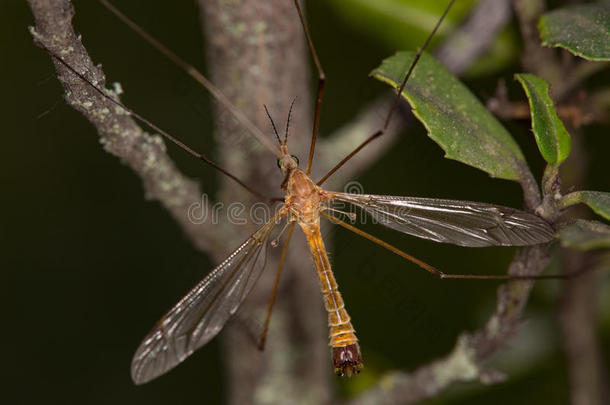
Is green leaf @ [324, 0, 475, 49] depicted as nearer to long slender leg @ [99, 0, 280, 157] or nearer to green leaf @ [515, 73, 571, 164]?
long slender leg @ [99, 0, 280, 157]

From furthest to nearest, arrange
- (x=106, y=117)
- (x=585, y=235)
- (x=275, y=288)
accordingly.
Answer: (x=275, y=288) → (x=106, y=117) → (x=585, y=235)

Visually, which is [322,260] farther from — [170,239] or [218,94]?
[170,239]

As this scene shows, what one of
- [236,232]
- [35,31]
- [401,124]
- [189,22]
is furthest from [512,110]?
[189,22]

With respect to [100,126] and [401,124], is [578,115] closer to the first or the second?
[401,124]

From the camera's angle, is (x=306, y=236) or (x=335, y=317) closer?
(x=335, y=317)

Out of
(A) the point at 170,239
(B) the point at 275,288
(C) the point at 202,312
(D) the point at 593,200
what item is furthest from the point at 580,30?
(A) the point at 170,239

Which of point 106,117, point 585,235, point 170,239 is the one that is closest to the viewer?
point 585,235

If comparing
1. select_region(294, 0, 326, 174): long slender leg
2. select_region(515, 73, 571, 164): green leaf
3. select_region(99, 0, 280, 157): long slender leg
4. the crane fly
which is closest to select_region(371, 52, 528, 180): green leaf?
select_region(515, 73, 571, 164): green leaf
